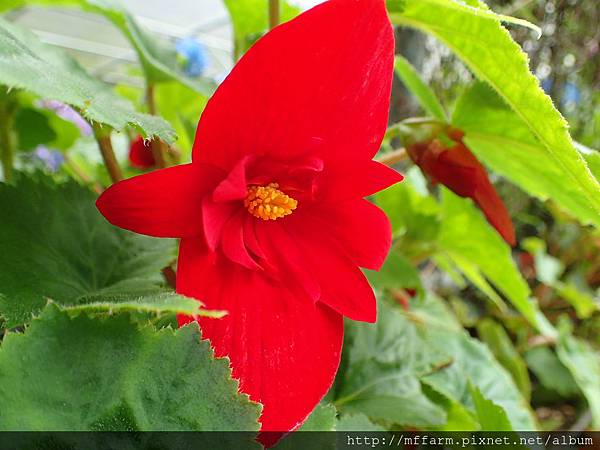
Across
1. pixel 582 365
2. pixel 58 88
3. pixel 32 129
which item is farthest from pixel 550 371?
pixel 58 88

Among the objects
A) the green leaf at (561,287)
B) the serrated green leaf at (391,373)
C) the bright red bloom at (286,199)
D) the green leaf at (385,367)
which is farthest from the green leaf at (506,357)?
the bright red bloom at (286,199)

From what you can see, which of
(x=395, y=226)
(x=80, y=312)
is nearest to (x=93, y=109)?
(x=80, y=312)

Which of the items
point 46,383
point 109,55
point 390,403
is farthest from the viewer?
point 109,55

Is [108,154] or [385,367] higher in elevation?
[108,154]

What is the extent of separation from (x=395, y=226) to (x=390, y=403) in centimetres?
30

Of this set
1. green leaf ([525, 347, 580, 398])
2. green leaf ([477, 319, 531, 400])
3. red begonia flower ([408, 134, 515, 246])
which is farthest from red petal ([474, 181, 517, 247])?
green leaf ([525, 347, 580, 398])

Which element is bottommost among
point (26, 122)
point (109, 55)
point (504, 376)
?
point (109, 55)

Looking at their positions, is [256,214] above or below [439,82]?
above

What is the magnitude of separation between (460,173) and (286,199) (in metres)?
0.12

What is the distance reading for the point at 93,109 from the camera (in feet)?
0.64

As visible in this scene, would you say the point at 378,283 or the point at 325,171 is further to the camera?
the point at 378,283

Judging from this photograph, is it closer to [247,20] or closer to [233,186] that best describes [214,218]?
[233,186]

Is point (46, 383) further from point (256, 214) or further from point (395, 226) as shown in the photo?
point (395, 226)

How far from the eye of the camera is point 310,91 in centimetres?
23
